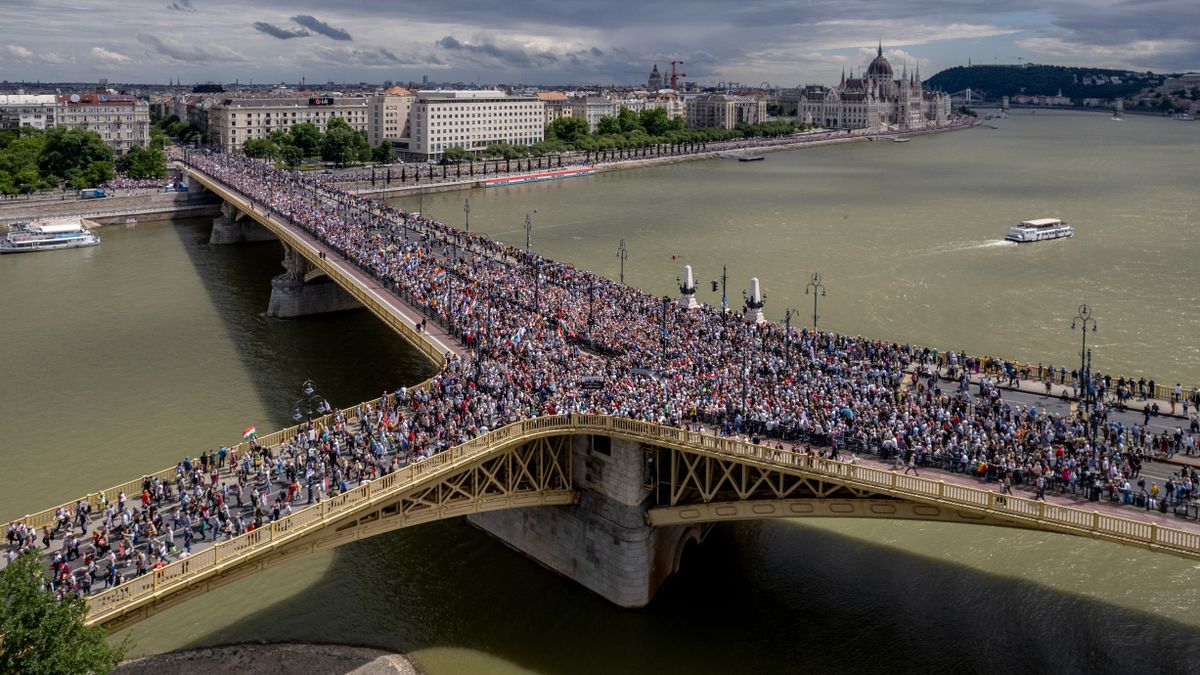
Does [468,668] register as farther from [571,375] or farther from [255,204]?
[255,204]

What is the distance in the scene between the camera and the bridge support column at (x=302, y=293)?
5056cm

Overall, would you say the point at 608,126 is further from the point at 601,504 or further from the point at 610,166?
the point at 601,504

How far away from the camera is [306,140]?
441 feet

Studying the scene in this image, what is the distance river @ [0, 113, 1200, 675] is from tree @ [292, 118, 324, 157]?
161ft

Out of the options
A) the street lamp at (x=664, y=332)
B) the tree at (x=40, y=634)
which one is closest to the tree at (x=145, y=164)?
the street lamp at (x=664, y=332)

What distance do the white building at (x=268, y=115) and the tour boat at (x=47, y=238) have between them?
74.7 m

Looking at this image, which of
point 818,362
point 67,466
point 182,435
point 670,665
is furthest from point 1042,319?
point 67,466

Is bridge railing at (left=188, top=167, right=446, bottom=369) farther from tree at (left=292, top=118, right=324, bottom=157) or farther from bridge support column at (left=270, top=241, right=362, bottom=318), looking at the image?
tree at (left=292, top=118, right=324, bottom=157)

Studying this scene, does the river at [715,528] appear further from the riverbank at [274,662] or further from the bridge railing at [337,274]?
the bridge railing at [337,274]

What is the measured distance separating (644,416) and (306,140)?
12155 centimetres

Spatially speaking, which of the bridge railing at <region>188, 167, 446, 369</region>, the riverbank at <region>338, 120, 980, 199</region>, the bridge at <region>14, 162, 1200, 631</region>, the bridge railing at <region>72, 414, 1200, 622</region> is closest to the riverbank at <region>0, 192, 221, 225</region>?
the riverbank at <region>338, 120, 980, 199</region>

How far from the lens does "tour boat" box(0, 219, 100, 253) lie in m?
72.3

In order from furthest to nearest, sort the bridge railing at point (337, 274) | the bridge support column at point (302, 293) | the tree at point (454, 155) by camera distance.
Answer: the tree at point (454, 155) → the bridge support column at point (302, 293) → the bridge railing at point (337, 274)

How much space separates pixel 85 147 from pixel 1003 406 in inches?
4055
